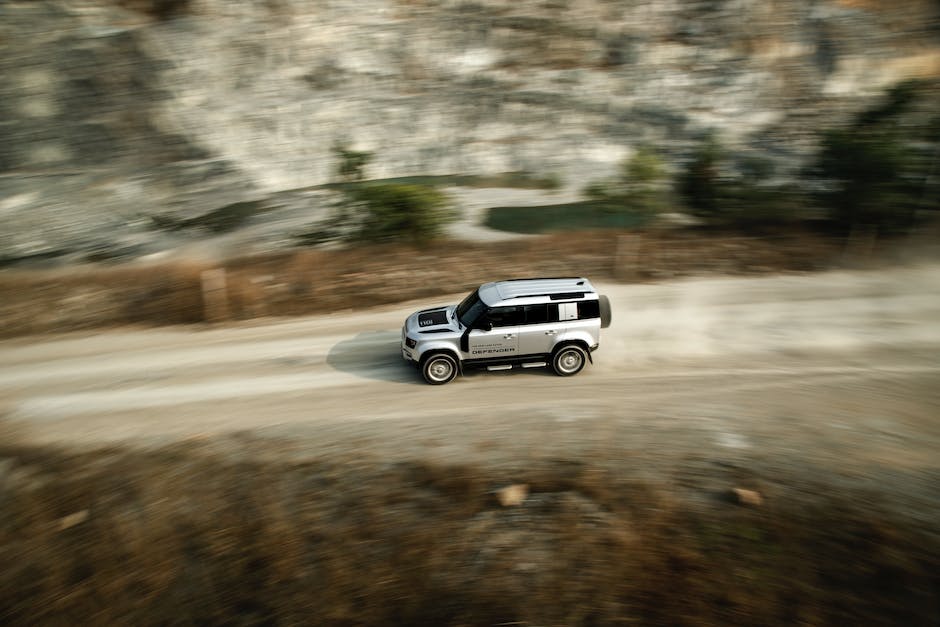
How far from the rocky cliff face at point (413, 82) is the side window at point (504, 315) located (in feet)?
65.2

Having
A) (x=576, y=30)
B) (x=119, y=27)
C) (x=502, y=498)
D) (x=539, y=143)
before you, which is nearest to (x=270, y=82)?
(x=119, y=27)

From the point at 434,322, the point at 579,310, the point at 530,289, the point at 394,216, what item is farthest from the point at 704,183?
the point at 434,322

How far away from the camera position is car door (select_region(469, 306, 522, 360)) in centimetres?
1156

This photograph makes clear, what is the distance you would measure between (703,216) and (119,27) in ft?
107

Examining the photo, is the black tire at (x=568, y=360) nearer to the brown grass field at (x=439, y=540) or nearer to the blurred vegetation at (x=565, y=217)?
the brown grass field at (x=439, y=540)

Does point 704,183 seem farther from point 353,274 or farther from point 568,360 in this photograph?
point 353,274

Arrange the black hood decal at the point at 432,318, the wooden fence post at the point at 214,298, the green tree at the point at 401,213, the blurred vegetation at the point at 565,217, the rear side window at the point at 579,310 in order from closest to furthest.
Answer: the rear side window at the point at 579,310, the black hood decal at the point at 432,318, the wooden fence post at the point at 214,298, the green tree at the point at 401,213, the blurred vegetation at the point at 565,217

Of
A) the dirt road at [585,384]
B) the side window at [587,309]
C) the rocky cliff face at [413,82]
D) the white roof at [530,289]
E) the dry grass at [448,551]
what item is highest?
the rocky cliff face at [413,82]

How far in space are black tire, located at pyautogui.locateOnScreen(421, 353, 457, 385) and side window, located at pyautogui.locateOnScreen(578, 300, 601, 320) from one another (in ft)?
8.62

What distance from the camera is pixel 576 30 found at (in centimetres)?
3578

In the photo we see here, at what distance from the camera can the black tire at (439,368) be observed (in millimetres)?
11625

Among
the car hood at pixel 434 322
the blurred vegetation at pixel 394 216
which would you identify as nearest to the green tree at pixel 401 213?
the blurred vegetation at pixel 394 216

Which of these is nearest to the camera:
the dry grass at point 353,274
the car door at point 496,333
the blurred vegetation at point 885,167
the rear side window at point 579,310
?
the car door at point 496,333

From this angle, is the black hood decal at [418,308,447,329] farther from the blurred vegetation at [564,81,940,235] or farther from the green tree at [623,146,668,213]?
the green tree at [623,146,668,213]
